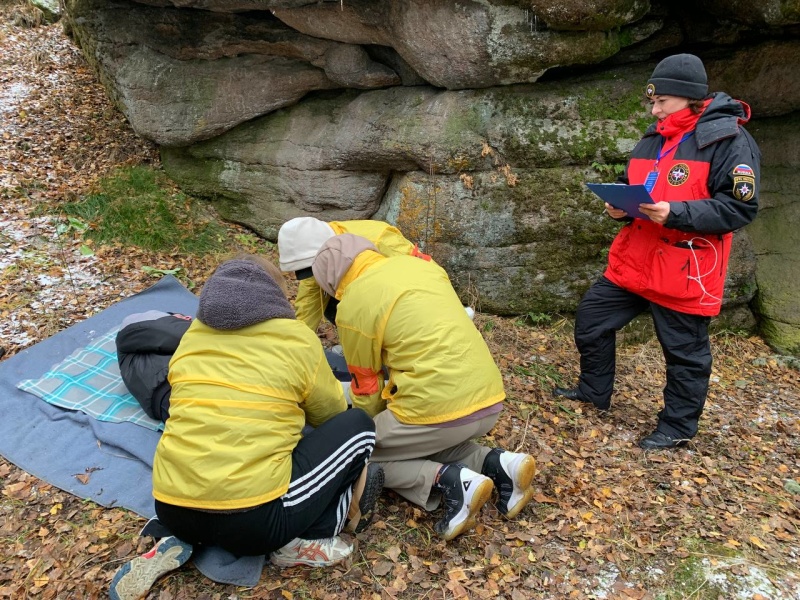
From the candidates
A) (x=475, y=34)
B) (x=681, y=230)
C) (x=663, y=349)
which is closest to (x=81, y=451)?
(x=663, y=349)

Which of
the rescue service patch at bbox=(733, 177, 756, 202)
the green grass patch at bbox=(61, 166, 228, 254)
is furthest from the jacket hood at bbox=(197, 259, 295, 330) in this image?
the green grass patch at bbox=(61, 166, 228, 254)

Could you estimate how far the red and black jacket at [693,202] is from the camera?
3.38 meters

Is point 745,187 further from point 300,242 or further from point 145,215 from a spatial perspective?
point 145,215

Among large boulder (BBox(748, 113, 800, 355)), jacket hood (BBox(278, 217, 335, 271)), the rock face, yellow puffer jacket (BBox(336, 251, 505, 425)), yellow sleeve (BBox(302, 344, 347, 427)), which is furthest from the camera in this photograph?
large boulder (BBox(748, 113, 800, 355))

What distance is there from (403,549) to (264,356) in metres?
1.42

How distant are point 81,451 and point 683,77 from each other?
4.55 metres

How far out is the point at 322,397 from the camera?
9.52ft

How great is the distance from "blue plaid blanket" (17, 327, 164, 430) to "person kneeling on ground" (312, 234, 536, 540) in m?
1.67

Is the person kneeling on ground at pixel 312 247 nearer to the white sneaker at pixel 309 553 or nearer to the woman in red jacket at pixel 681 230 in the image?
the woman in red jacket at pixel 681 230

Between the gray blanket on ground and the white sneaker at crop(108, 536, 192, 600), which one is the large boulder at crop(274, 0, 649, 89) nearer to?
the gray blanket on ground

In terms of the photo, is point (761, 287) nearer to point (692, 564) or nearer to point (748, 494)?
point (748, 494)

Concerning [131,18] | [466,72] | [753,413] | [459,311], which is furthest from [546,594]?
[131,18]

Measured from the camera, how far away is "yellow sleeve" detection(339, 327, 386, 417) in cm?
313

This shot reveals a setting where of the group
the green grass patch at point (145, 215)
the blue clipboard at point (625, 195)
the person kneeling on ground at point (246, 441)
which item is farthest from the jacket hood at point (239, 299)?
the green grass patch at point (145, 215)
